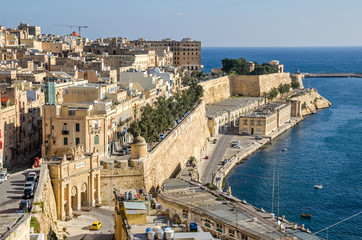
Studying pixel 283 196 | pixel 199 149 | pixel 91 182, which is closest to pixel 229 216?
pixel 91 182

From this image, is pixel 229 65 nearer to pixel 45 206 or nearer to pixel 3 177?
pixel 3 177

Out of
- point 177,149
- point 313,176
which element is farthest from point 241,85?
point 177,149

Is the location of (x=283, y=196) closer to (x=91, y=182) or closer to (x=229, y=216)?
(x=229, y=216)

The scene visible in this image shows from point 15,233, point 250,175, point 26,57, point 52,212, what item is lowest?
point 250,175

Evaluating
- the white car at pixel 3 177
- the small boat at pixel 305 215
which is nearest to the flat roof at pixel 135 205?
the white car at pixel 3 177

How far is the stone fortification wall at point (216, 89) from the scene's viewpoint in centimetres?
7529

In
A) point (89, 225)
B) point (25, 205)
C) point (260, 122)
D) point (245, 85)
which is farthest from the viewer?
point (245, 85)

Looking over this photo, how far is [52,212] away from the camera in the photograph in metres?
24.5

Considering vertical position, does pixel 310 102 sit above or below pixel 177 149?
below

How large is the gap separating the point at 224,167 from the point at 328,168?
947 cm

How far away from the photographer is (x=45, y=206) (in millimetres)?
22641

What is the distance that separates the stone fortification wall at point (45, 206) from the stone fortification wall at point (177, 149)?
6.75m

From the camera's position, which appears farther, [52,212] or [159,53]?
[159,53]

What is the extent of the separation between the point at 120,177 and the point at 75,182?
312 cm
